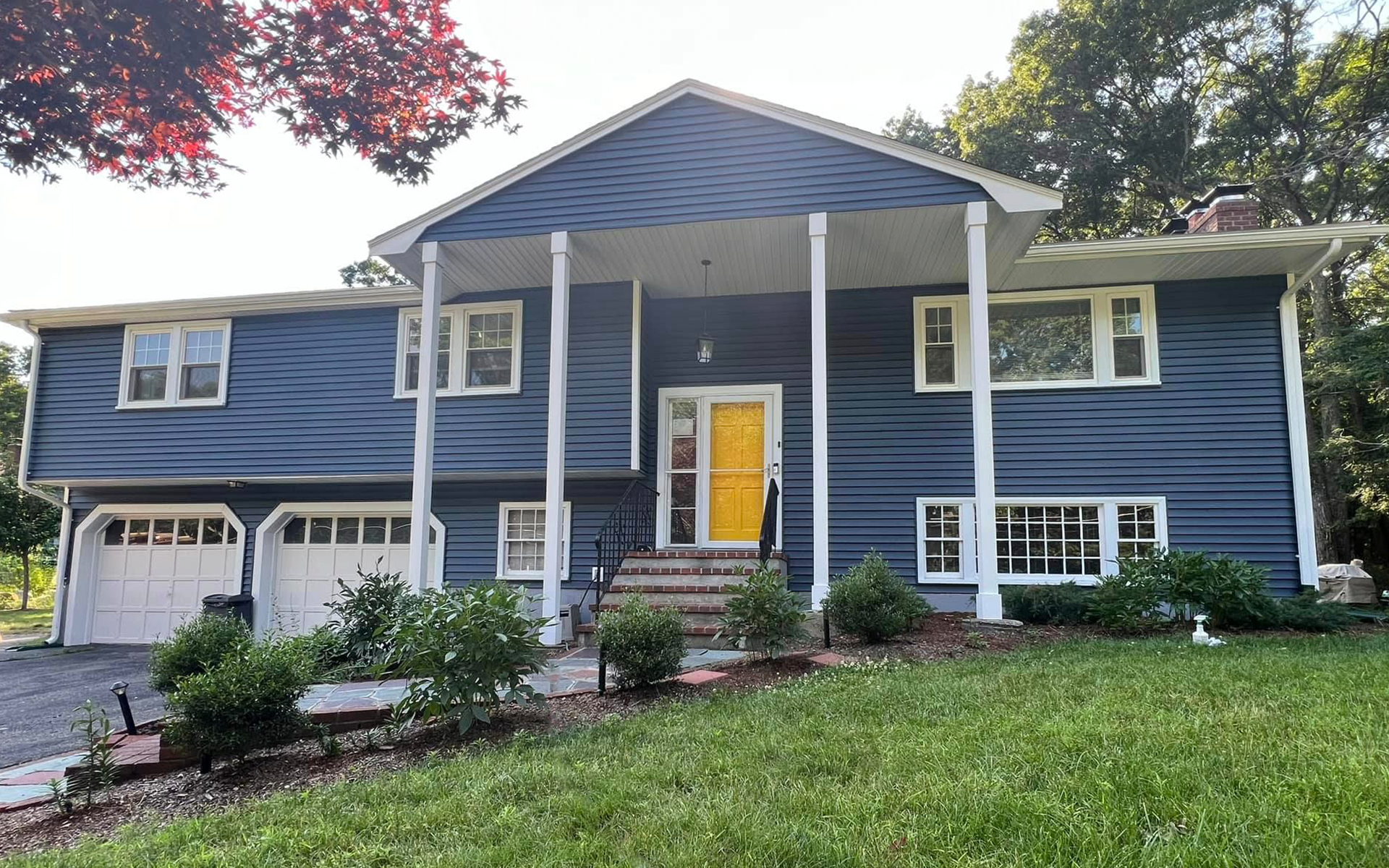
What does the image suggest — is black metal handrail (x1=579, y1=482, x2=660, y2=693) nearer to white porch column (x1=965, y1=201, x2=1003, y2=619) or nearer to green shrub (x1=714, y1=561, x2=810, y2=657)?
green shrub (x1=714, y1=561, x2=810, y2=657)

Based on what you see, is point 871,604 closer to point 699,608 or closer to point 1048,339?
point 699,608

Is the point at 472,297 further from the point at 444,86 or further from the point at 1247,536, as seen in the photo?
the point at 1247,536

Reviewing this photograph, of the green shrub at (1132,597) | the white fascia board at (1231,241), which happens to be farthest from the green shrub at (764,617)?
the white fascia board at (1231,241)

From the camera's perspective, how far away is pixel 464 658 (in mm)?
4410

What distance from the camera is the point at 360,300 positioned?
1049 centimetres

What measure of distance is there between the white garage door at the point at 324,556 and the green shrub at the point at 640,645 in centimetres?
672

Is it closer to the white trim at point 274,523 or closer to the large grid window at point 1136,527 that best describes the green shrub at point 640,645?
the large grid window at point 1136,527

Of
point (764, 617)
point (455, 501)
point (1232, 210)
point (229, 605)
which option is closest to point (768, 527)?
point (764, 617)

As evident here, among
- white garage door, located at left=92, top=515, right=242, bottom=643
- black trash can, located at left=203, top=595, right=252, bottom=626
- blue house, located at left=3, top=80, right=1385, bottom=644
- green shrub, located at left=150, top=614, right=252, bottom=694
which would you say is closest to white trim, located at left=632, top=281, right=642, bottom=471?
blue house, located at left=3, top=80, right=1385, bottom=644

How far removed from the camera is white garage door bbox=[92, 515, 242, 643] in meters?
11.3

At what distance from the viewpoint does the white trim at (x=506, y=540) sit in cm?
995

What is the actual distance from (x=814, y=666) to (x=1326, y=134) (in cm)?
1808

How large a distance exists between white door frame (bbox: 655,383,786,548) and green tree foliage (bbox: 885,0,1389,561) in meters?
11.3

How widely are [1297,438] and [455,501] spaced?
10513 millimetres
